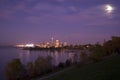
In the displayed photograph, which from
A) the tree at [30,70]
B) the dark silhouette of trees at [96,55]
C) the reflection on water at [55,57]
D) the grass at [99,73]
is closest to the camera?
the grass at [99,73]

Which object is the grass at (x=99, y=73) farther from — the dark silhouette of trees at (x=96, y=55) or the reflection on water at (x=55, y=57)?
the reflection on water at (x=55, y=57)

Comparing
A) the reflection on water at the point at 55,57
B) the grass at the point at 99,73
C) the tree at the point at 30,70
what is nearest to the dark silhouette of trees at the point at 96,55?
the reflection on water at the point at 55,57

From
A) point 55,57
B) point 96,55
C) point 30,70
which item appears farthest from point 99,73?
point 55,57

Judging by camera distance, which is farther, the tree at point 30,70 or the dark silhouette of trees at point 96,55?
the tree at point 30,70

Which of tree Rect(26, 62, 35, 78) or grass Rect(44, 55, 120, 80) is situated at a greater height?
grass Rect(44, 55, 120, 80)

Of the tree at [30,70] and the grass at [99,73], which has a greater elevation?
the grass at [99,73]

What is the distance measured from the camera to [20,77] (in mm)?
42188

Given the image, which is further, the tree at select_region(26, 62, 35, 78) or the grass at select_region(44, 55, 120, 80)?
the tree at select_region(26, 62, 35, 78)

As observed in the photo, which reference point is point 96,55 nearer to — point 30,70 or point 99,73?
point 30,70

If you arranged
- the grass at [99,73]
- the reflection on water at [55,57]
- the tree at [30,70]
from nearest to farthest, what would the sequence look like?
the grass at [99,73]
the tree at [30,70]
the reflection on water at [55,57]

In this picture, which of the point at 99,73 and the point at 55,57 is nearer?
the point at 99,73

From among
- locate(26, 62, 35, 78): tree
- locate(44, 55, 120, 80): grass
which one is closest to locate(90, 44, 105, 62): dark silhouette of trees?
locate(26, 62, 35, 78): tree

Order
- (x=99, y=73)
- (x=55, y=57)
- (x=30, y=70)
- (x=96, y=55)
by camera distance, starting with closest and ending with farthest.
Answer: (x=99, y=73), (x=96, y=55), (x=30, y=70), (x=55, y=57)

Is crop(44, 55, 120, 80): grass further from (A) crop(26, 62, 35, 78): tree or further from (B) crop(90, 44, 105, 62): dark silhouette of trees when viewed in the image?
(A) crop(26, 62, 35, 78): tree
